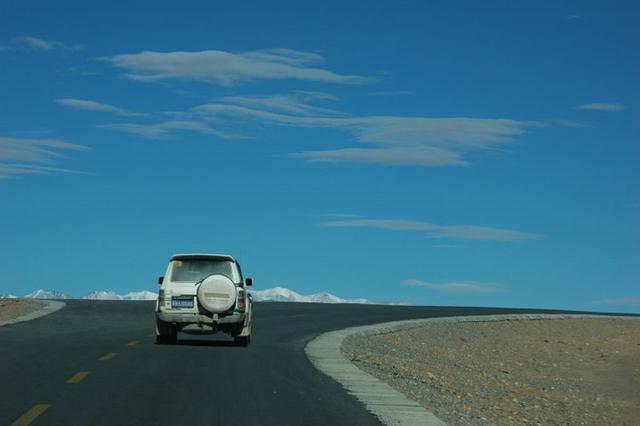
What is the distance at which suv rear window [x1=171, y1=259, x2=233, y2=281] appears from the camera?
24.1 m

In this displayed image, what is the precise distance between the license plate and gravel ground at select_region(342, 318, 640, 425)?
13.0ft

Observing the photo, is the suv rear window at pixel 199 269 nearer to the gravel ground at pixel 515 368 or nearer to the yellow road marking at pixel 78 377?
the gravel ground at pixel 515 368

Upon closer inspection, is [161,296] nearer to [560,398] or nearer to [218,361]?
[218,361]

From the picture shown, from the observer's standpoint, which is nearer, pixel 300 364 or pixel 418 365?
pixel 300 364

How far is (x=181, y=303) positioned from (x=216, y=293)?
0.97 m

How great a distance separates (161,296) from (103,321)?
1250 centimetres

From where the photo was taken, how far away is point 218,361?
20359mm

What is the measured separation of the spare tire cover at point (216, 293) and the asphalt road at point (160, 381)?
3.31ft

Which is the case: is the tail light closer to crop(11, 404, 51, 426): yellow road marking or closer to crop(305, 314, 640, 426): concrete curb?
crop(305, 314, 640, 426): concrete curb

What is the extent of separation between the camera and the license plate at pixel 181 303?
2369cm

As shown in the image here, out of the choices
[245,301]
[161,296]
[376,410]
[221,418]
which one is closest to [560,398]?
[245,301]

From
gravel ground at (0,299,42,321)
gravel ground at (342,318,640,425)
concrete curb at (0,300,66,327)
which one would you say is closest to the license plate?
gravel ground at (342,318,640,425)

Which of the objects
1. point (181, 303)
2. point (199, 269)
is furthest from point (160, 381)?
point (199, 269)

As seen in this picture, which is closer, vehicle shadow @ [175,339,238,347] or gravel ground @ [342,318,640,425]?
gravel ground @ [342,318,640,425]
